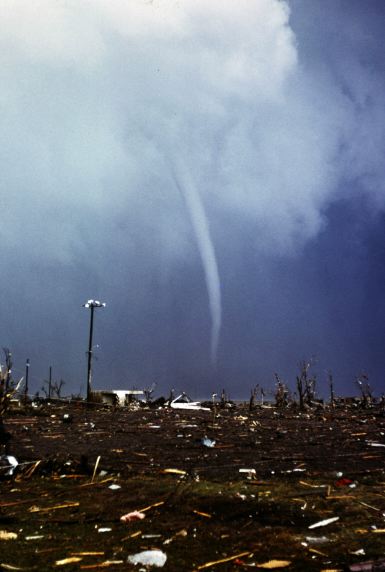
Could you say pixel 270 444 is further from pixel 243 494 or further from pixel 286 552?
pixel 286 552

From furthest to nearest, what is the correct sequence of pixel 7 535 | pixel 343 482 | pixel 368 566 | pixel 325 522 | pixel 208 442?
pixel 208 442, pixel 343 482, pixel 325 522, pixel 7 535, pixel 368 566

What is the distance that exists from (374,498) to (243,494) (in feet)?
3.31

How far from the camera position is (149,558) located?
231 centimetres

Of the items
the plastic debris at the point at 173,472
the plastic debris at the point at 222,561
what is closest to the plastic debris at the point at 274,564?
the plastic debris at the point at 222,561

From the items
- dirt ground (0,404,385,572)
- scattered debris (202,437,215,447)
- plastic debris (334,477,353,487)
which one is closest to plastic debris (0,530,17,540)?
dirt ground (0,404,385,572)

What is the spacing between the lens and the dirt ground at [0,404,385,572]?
2348 mm

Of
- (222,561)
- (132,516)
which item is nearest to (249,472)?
(132,516)

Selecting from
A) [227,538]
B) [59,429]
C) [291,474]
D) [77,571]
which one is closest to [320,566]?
[227,538]

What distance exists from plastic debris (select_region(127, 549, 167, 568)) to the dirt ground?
0.11 ft

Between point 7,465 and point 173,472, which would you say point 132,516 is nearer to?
point 173,472

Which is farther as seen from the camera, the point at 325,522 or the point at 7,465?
the point at 7,465

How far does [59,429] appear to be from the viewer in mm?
8094

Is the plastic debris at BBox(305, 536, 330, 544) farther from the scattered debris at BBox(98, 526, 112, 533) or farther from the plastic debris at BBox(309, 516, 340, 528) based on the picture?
the scattered debris at BBox(98, 526, 112, 533)

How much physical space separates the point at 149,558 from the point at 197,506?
0.94 meters
